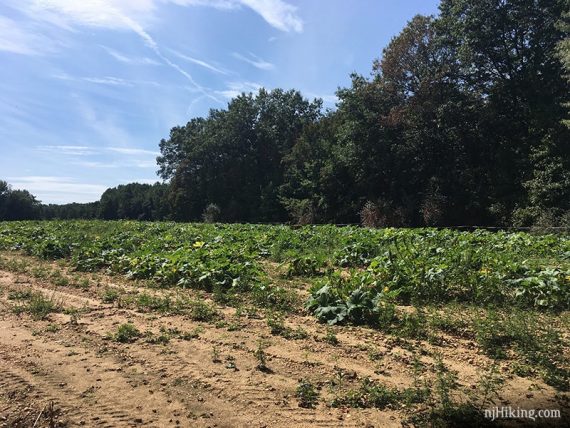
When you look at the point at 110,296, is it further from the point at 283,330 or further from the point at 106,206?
the point at 106,206

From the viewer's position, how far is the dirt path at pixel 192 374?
3877 millimetres

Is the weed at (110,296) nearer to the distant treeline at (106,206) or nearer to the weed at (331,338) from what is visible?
the weed at (331,338)

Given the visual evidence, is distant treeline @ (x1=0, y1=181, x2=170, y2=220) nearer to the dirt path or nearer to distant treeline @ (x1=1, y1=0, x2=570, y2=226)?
distant treeline @ (x1=1, y1=0, x2=570, y2=226)

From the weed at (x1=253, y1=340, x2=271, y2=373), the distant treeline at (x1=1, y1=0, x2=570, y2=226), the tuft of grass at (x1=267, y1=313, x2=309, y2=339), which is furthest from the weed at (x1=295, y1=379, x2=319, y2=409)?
the distant treeline at (x1=1, y1=0, x2=570, y2=226)

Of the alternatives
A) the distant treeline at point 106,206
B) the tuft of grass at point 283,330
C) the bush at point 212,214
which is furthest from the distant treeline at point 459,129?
the distant treeline at point 106,206

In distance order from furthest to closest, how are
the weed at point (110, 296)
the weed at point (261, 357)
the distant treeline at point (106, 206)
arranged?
1. the distant treeline at point (106, 206)
2. the weed at point (110, 296)
3. the weed at point (261, 357)

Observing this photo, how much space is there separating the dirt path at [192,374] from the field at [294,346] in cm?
2

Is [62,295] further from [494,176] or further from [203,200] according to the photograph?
[203,200]

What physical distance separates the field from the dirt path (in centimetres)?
2

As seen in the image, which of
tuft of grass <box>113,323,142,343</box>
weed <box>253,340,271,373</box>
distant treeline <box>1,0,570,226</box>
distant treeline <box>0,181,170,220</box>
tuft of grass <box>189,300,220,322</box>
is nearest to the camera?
weed <box>253,340,271,373</box>

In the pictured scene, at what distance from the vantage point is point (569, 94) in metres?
26.6

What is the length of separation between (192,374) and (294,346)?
1.33 meters

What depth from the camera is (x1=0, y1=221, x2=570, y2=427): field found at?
394 cm

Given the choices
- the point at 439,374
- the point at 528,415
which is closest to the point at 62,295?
the point at 439,374
